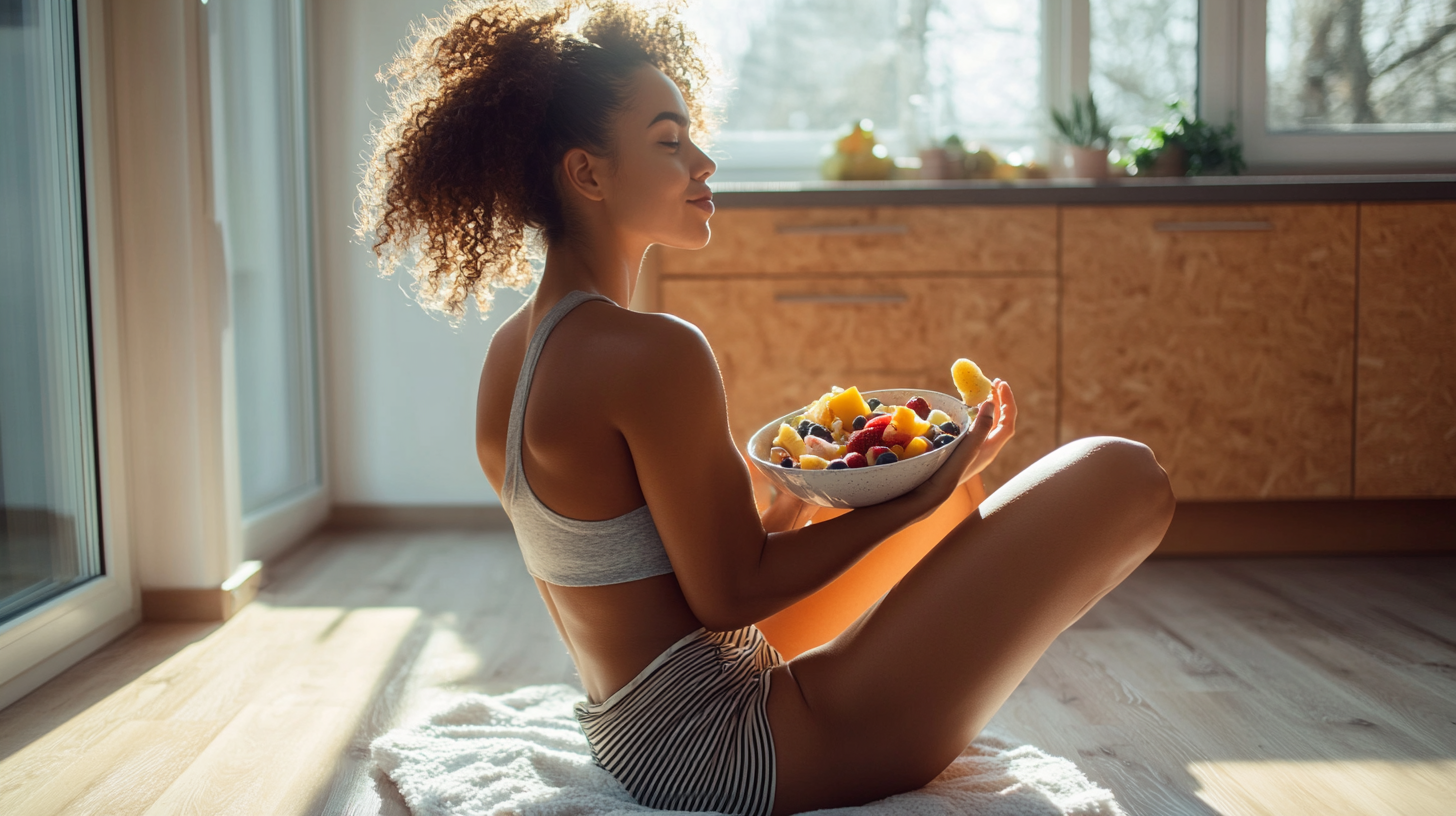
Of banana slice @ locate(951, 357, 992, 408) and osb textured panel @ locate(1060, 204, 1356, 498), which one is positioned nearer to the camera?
banana slice @ locate(951, 357, 992, 408)

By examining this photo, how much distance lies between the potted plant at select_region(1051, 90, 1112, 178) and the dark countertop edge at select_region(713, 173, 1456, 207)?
379 mm

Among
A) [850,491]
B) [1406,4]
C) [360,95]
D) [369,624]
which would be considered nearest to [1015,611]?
[850,491]

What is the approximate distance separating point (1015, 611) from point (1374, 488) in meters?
2.13

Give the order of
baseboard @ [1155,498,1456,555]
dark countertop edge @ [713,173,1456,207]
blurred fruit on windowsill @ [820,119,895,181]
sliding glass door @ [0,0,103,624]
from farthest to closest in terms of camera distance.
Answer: blurred fruit on windowsill @ [820,119,895,181], baseboard @ [1155,498,1456,555], dark countertop edge @ [713,173,1456,207], sliding glass door @ [0,0,103,624]

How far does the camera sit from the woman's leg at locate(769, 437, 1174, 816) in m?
1.07

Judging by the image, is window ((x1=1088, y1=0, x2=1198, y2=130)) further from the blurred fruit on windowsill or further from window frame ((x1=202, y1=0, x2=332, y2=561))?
window frame ((x1=202, y1=0, x2=332, y2=561))

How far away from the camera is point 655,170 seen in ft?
3.76

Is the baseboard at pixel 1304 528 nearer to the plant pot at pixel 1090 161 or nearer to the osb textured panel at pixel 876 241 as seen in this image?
the osb textured panel at pixel 876 241

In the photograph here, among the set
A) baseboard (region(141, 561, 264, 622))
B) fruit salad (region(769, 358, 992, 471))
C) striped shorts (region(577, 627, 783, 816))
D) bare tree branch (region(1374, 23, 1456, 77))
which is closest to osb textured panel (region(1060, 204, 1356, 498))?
bare tree branch (region(1374, 23, 1456, 77))

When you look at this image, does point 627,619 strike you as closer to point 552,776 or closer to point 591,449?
point 591,449

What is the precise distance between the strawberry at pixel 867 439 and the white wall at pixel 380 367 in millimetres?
2276

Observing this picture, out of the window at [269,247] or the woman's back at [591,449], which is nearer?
the woman's back at [591,449]

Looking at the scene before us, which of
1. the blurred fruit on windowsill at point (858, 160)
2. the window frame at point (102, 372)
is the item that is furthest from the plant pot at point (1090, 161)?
the window frame at point (102, 372)

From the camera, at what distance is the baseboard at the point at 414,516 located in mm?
3252
